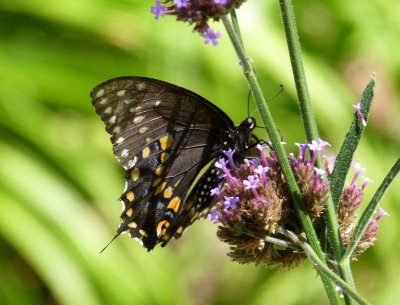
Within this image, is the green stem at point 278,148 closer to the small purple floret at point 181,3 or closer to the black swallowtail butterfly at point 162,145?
the small purple floret at point 181,3

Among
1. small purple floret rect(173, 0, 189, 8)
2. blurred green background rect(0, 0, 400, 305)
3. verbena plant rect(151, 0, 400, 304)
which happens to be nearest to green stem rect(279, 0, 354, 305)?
verbena plant rect(151, 0, 400, 304)

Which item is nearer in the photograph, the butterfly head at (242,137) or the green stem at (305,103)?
the green stem at (305,103)

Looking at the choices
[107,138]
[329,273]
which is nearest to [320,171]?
[329,273]

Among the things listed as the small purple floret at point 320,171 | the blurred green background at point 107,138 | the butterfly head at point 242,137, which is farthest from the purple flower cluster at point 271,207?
the blurred green background at point 107,138

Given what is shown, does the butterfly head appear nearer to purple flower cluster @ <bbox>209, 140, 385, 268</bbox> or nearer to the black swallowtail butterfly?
the black swallowtail butterfly

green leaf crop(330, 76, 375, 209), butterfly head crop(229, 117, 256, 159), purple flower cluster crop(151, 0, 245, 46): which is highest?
purple flower cluster crop(151, 0, 245, 46)
